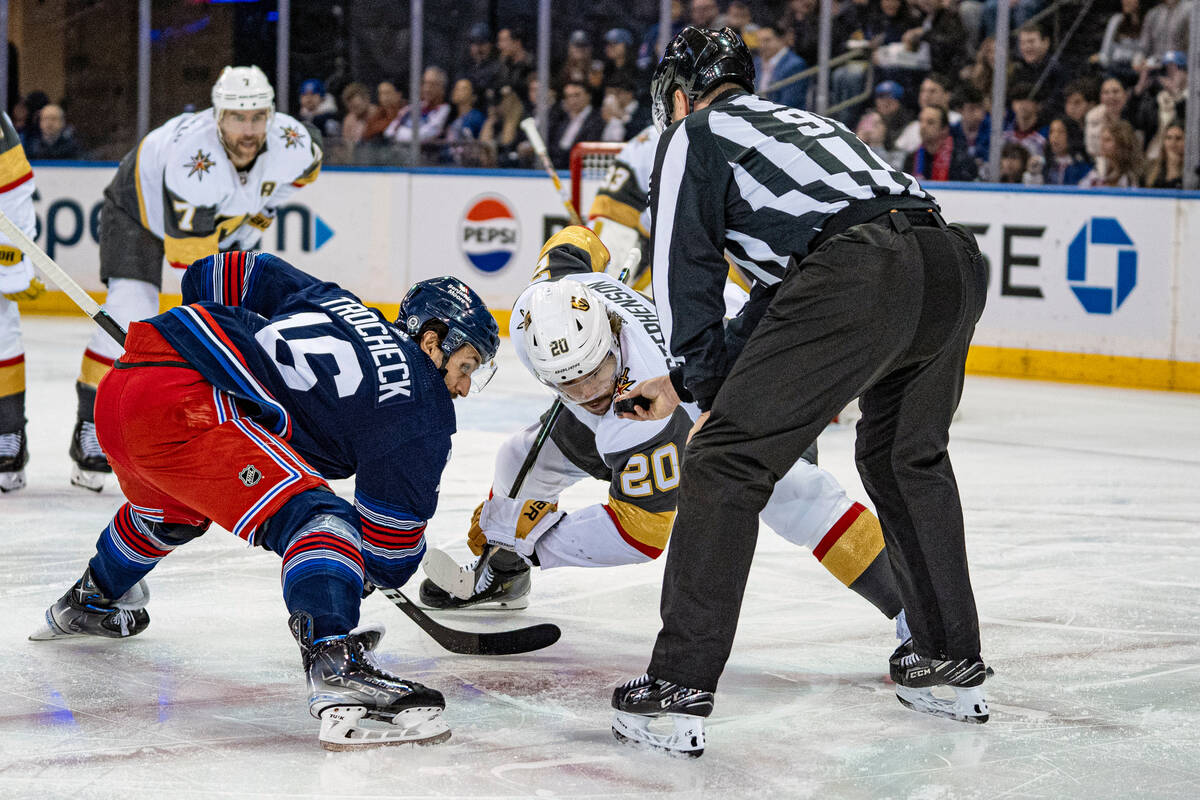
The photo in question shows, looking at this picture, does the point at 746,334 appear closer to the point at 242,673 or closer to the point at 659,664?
the point at 659,664

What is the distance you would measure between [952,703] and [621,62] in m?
6.63

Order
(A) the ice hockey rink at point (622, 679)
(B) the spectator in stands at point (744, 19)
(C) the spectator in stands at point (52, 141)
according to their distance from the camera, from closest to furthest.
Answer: (A) the ice hockey rink at point (622, 679)
(B) the spectator in stands at point (744, 19)
(C) the spectator in stands at point (52, 141)

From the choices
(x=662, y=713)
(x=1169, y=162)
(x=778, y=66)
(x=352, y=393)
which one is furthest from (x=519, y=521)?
(x=778, y=66)

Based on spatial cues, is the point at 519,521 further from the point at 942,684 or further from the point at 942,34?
the point at 942,34

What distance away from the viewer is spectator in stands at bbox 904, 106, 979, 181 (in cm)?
753

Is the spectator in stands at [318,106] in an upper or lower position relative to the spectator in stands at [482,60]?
lower

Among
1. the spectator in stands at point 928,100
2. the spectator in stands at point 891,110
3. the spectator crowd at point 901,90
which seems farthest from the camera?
the spectator in stands at point 891,110

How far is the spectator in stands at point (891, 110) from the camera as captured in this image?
25.6ft

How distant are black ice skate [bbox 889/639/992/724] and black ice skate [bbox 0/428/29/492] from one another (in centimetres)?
276

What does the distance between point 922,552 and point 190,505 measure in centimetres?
113

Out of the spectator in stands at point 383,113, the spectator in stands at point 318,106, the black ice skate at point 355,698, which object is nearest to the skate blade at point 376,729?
the black ice skate at point 355,698

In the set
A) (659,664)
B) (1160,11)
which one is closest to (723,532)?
(659,664)

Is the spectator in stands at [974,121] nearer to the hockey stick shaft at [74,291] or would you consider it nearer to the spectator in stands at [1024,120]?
the spectator in stands at [1024,120]

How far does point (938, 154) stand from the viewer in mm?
7609
